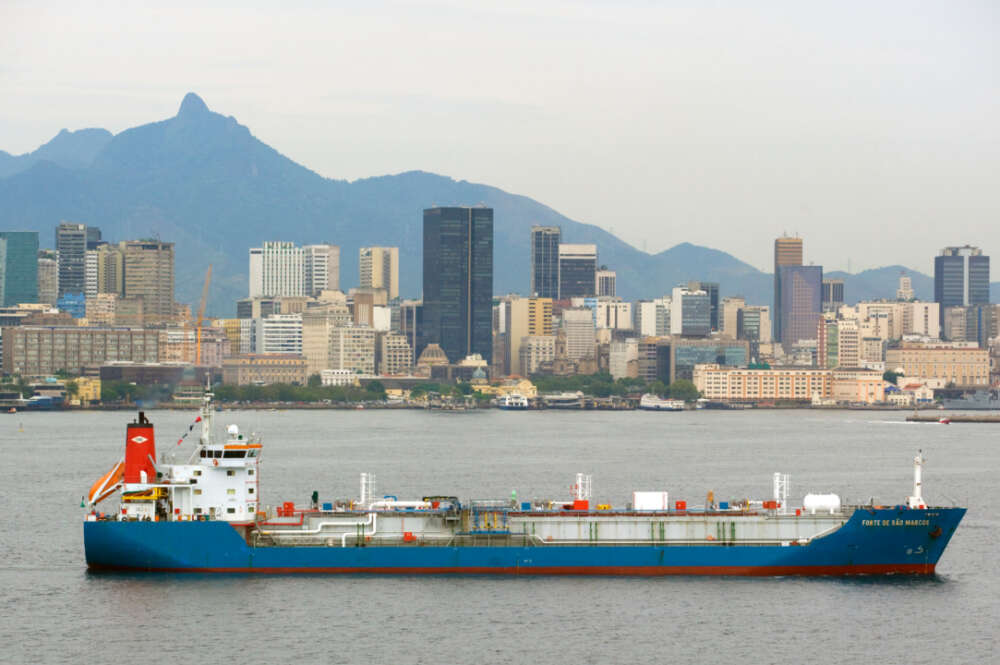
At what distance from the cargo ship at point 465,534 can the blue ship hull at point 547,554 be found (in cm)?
3

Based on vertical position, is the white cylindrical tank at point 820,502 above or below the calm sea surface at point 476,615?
above

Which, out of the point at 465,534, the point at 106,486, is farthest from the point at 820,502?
the point at 106,486

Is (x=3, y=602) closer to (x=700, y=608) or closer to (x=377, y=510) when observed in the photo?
(x=377, y=510)

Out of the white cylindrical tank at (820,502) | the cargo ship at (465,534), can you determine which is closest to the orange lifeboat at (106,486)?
the cargo ship at (465,534)

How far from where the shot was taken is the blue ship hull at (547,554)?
46.1 meters

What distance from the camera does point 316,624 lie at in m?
41.3

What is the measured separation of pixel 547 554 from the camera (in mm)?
46812

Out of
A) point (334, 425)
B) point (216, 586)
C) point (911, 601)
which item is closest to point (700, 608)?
point (911, 601)

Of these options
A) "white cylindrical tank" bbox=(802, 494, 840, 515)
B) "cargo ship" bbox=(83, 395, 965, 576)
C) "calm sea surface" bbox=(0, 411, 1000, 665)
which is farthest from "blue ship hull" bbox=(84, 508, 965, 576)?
"white cylindrical tank" bbox=(802, 494, 840, 515)

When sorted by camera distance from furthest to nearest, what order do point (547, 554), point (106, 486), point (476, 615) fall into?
point (106, 486)
point (547, 554)
point (476, 615)

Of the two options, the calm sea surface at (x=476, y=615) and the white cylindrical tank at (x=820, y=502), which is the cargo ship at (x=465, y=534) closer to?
the white cylindrical tank at (x=820, y=502)

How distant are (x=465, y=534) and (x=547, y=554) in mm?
2594

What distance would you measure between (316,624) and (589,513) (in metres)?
9.99

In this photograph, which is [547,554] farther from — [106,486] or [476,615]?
[106,486]
